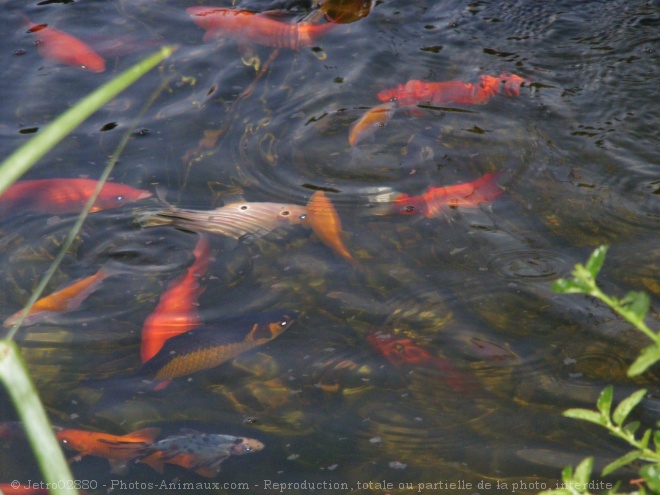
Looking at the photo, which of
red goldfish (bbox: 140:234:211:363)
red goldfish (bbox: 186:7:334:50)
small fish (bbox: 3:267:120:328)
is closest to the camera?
red goldfish (bbox: 140:234:211:363)

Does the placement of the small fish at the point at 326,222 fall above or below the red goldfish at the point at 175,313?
above

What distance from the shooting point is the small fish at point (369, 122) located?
12.9 ft

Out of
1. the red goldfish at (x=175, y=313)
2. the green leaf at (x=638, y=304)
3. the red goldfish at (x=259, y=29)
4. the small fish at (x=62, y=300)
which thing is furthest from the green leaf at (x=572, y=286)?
the red goldfish at (x=259, y=29)

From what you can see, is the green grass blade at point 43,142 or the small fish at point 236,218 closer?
the green grass blade at point 43,142

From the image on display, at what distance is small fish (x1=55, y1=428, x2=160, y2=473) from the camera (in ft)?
7.97

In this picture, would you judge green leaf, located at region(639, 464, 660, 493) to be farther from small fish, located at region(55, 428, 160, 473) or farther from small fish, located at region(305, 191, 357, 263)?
small fish, located at region(305, 191, 357, 263)

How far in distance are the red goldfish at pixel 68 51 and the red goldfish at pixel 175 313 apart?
2079mm

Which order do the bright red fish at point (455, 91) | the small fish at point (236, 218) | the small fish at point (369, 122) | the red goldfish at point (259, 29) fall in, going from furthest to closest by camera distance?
the red goldfish at point (259, 29)
the bright red fish at point (455, 91)
the small fish at point (369, 122)
the small fish at point (236, 218)

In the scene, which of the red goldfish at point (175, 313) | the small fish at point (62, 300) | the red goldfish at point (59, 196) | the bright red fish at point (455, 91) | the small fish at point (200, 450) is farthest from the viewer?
the bright red fish at point (455, 91)

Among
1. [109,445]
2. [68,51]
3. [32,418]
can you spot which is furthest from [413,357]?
[68,51]

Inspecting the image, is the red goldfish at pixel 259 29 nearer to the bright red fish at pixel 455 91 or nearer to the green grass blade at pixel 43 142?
the bright red fish at pixel 455 91

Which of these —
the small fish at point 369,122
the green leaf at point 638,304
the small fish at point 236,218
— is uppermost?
the green leaf at point 638,304

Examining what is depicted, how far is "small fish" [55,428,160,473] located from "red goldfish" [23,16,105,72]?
2.85m

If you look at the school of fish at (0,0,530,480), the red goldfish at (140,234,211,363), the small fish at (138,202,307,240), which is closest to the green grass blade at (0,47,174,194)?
→ the school of fish at (0,0,530,480)
